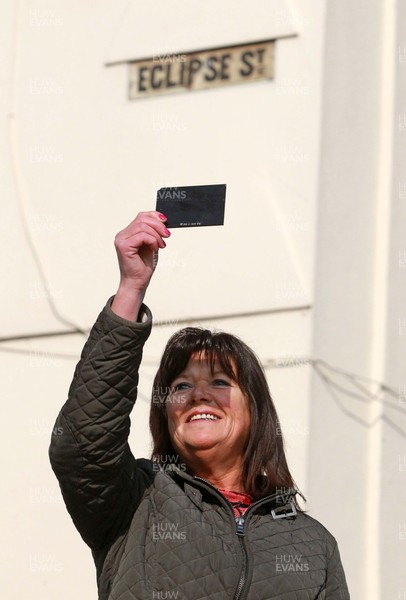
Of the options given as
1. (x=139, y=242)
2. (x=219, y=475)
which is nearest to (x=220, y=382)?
(x=219, y=475)

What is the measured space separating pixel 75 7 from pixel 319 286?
2073 millimetres

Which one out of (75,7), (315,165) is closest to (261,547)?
(315,165)

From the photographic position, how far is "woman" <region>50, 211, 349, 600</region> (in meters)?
2.67

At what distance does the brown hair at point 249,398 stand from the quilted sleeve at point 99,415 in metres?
0.34

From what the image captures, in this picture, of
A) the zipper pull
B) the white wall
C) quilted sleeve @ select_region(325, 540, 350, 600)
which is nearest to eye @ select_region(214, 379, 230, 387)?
the zipper pull

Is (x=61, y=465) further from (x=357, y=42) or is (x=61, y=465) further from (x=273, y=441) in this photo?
(x=357, y=42)

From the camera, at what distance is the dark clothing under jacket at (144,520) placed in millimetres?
2662

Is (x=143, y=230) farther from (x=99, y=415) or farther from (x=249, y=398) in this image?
(x=249, y=398)

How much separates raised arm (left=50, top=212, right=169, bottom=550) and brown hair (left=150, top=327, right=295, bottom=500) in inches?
13.2

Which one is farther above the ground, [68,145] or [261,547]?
[68,145]

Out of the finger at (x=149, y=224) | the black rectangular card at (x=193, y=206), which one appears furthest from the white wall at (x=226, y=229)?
the finger at (x=149, y=224)

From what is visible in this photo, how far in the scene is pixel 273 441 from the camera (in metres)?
3.11

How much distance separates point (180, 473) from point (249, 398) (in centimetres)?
31

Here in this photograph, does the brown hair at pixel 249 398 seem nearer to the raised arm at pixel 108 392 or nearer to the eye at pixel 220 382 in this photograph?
the eye at pixel 220 382
